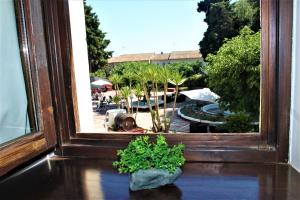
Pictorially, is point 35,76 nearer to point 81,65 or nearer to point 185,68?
point 81,65

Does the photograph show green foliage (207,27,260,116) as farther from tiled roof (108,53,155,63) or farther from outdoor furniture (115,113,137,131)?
outdoor furniture (115,113,137,131)

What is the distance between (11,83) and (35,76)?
0.08 m

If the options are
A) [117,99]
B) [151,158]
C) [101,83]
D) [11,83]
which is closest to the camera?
[151,158]

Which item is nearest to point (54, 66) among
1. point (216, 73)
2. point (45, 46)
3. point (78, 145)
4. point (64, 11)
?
point (45, 46)

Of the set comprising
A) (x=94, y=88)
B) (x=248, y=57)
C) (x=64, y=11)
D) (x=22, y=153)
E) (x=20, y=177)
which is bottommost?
(x=20, y=177)

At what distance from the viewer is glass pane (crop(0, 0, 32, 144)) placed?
791 mm

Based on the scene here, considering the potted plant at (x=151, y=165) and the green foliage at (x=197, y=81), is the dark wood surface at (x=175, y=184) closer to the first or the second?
the potted plant at (x=151, y=165)

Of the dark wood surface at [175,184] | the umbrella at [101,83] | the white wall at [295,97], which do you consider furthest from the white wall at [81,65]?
the white wall at [295,97]

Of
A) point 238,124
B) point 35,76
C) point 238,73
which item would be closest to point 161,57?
point 238,73

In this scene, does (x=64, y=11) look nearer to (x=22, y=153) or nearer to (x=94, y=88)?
(x=94, y=88)

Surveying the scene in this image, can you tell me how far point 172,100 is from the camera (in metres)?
1.42

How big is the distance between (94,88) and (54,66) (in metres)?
0.29

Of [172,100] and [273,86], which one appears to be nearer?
[273,86]

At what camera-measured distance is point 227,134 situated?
0.85 m
